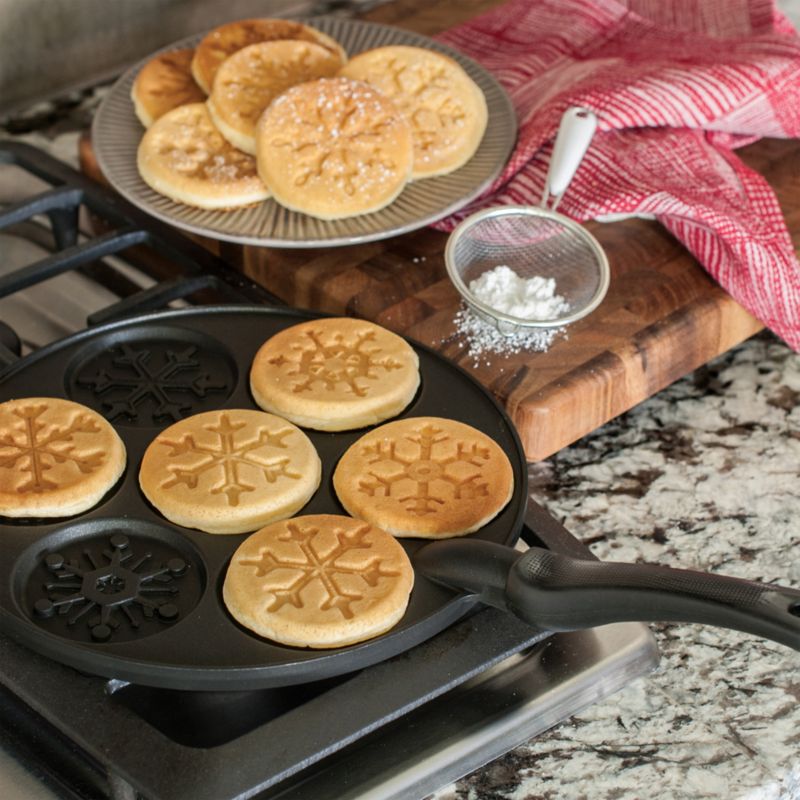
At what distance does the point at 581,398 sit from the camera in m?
1.13

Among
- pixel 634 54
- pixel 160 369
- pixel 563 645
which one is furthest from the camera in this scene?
pixel 634 54

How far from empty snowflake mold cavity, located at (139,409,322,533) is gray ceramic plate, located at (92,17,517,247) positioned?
0.96 feet

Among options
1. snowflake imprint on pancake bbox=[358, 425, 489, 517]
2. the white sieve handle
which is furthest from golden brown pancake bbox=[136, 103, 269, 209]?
snowflake imprint on pancake bbox=[358, 425, 489, 517]

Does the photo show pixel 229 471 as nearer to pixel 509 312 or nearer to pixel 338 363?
pixel 338 363

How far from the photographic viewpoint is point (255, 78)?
134cm

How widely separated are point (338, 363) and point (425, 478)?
0.16 meters

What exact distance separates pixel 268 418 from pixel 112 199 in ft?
1.58

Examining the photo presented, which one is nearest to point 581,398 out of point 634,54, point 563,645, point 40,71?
point 563,645

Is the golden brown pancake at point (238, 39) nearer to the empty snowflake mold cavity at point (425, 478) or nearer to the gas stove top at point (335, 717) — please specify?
the empty snowflake mold cavity at point (425, 478)

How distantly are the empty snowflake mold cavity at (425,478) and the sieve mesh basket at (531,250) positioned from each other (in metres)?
0.28

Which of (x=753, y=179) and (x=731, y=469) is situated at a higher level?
(x=753, y=179)

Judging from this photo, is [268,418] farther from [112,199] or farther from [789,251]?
[789,251]

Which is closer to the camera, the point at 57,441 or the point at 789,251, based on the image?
the point at 57,441

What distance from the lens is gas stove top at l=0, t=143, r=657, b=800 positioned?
77cm
